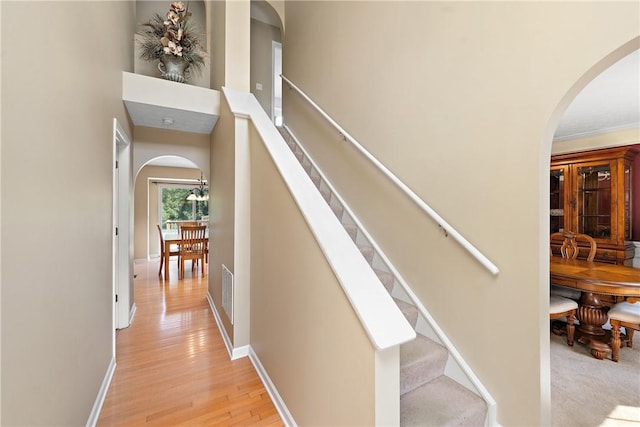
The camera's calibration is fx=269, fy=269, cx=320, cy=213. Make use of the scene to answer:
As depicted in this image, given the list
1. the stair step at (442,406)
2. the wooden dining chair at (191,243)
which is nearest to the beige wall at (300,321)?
the stair step at (442,406)

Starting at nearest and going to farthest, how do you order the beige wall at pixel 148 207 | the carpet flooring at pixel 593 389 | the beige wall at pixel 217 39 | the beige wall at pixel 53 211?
the beige wall at pixel 53 211 → the carpet flooring at pixel 593 389 → the beige wall at pixel 217 39 → the beige wall at pixel 148 207

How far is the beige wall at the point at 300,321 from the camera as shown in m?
1.09

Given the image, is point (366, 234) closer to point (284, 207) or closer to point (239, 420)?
point (284, 207)

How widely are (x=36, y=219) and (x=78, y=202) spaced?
1.58ft

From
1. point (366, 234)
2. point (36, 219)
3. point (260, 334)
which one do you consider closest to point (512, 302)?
point (366, 234)

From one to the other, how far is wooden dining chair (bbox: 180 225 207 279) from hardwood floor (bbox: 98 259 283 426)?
183 cm

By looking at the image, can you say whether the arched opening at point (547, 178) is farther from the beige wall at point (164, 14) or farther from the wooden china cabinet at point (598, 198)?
the beige wall at point (164, 14)

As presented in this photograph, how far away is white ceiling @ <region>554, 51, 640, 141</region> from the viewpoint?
2.17m

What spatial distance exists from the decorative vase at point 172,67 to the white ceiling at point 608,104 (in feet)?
12.0

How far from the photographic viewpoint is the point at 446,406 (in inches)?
58.9

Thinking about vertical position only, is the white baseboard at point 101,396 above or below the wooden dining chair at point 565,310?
below

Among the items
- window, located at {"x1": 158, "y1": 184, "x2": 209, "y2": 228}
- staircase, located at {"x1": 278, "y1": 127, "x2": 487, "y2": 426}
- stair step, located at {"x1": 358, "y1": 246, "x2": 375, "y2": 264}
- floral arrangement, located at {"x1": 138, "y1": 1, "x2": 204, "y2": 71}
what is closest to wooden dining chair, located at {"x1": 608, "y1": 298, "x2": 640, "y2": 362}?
staircase, located at {"x1": 278, "y1": 127, "x2": 487, "y2": 426}

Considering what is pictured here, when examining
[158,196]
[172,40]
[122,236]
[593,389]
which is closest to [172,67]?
[172,40]

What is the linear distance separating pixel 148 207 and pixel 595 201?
356 inches
